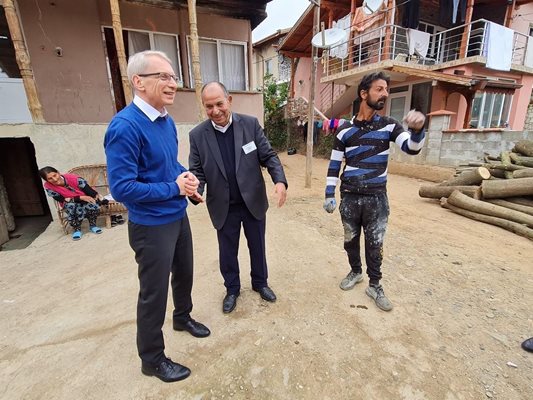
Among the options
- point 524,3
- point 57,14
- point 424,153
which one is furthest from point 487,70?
point 57,14

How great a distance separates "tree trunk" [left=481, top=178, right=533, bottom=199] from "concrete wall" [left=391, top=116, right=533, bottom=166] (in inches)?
97.1

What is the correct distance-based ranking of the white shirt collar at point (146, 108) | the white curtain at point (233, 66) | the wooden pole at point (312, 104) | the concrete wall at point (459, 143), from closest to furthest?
the white shirt collar at point (146, 108) → the wooden pole at point (312, 104) → the concrete wall at point (459, 143) → the white curtain at point (233, 66)

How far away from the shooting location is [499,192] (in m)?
4.83

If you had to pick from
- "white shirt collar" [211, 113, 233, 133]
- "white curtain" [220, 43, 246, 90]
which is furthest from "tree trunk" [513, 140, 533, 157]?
"white curtain" [220, 43, 246, 90]

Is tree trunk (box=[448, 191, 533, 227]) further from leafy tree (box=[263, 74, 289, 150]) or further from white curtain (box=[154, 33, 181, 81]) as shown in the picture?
leafy tree (box=[263, 74, 289, 150])

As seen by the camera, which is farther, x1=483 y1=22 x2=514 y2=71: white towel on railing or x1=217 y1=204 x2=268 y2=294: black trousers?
x1=483 y1=22 x2=514 y2=71: white towel on railing

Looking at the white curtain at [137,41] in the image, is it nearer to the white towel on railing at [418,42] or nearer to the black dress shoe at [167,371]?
the black dress shoe at [167,371]

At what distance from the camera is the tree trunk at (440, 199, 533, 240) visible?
4.15m

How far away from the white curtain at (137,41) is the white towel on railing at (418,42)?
8953 millimetres

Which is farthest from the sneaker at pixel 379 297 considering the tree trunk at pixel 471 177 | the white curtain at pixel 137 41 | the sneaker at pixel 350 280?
the white curtain at pixel 137 41

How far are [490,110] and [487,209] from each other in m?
9.42

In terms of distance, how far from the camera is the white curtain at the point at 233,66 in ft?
26.3

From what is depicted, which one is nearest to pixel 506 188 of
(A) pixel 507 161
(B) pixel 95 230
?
(A) pixel 507 161

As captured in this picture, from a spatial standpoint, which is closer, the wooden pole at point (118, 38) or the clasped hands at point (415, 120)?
the clasped hands at point (415, 120)
